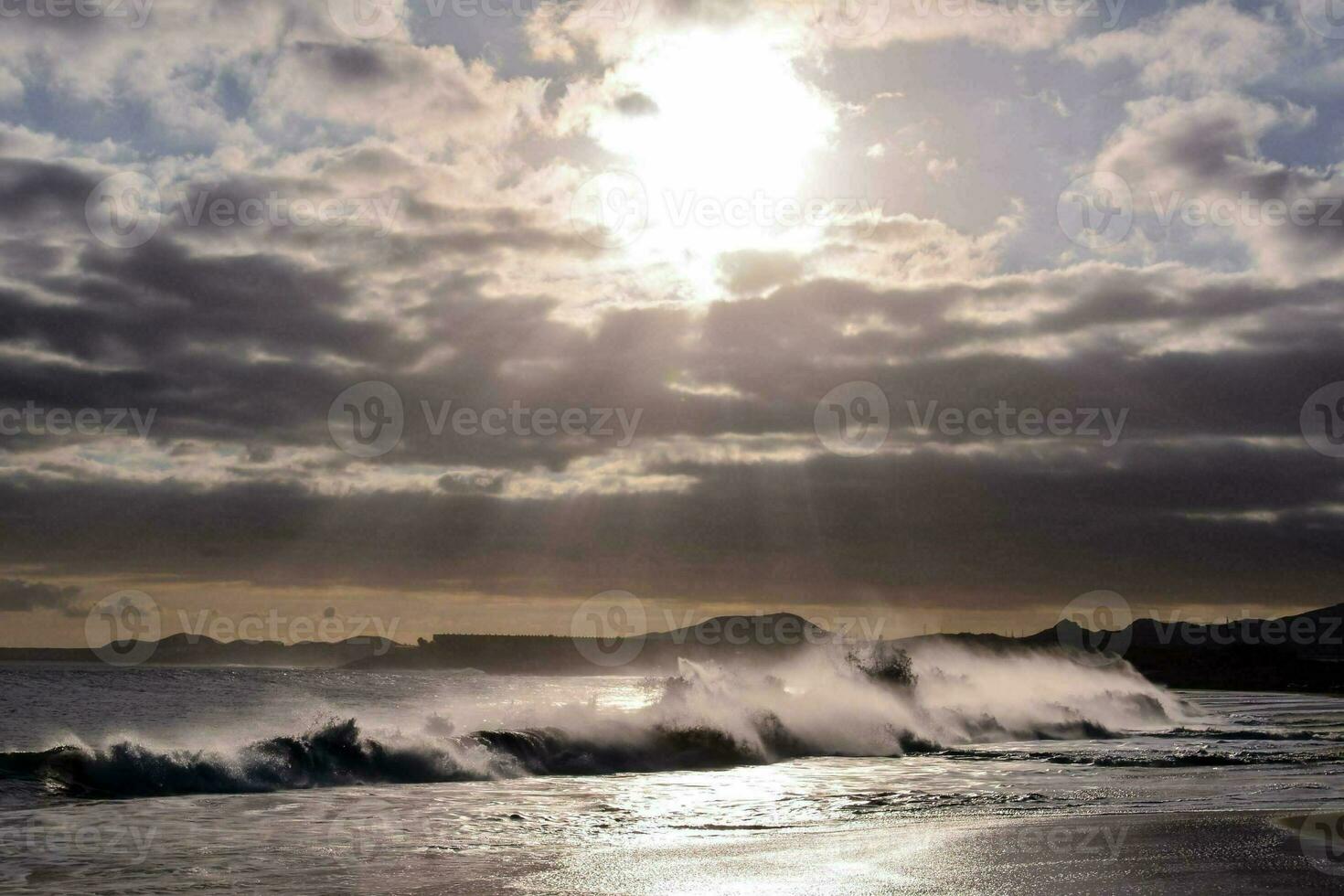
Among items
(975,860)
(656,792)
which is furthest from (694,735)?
(975,860)

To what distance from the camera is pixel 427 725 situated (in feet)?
96.7

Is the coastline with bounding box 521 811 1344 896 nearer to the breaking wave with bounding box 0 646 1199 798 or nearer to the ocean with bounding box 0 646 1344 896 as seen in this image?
the ocean with bounding box 0 646 1344 896

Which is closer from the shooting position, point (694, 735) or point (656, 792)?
point (656, 792)

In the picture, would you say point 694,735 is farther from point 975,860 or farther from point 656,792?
point 975,860

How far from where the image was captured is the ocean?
1279cm

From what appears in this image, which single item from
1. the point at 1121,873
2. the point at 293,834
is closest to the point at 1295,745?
the point at 1121,873

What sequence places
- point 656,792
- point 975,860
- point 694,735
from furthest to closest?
point 694,735, point 656,792, point 975,860

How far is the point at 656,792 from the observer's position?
21078mm

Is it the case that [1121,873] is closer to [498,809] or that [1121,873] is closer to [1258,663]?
[498,809]

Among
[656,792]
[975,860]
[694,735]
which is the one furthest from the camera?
[694,735]

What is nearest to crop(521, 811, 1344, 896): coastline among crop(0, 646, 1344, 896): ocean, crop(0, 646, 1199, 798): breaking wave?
crop(0, 646, 1344, 896): ocean

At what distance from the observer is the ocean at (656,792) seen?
42.0 feet

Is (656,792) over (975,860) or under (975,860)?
under

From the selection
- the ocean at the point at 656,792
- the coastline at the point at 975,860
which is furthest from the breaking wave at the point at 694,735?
the coastline at the point at 975,860
